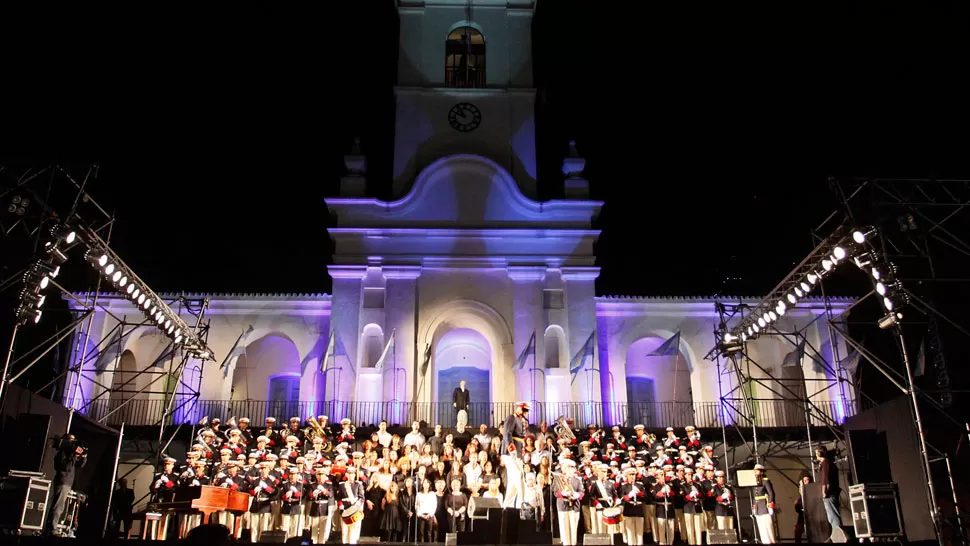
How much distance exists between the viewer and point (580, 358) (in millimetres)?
23531

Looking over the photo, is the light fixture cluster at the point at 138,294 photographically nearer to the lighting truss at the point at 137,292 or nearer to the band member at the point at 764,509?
the lighting truss at the point at 137,292

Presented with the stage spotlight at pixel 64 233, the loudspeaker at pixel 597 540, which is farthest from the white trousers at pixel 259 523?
the loudspeaker at pixel 597 540

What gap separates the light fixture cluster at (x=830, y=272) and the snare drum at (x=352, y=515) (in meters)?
10.0

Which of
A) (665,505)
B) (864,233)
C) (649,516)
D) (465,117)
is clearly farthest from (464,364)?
(864,233)

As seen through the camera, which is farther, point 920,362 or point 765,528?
point 920,362

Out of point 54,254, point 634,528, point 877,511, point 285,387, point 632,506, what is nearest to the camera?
point 877,511

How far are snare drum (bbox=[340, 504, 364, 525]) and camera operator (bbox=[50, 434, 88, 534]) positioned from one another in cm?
486

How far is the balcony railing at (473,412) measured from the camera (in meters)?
22.4

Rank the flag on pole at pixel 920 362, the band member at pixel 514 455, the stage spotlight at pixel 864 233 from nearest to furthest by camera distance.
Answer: the stage spotlight at pixel 864 233, the band member at pixel 514 455, the flag on pole at pixel 920 362

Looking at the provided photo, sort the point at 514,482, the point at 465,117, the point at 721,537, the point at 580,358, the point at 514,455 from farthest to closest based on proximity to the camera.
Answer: the point at 465,117 → the point at 580,358 → the point at 514,455 → the point at 514,482 → the point at 721,537

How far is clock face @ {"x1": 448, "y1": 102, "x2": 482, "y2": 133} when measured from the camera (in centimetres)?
2652

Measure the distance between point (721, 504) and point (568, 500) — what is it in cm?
332

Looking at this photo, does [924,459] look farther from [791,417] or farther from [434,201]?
[434,201]

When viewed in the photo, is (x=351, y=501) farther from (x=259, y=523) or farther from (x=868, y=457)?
(x=868, y=457)
